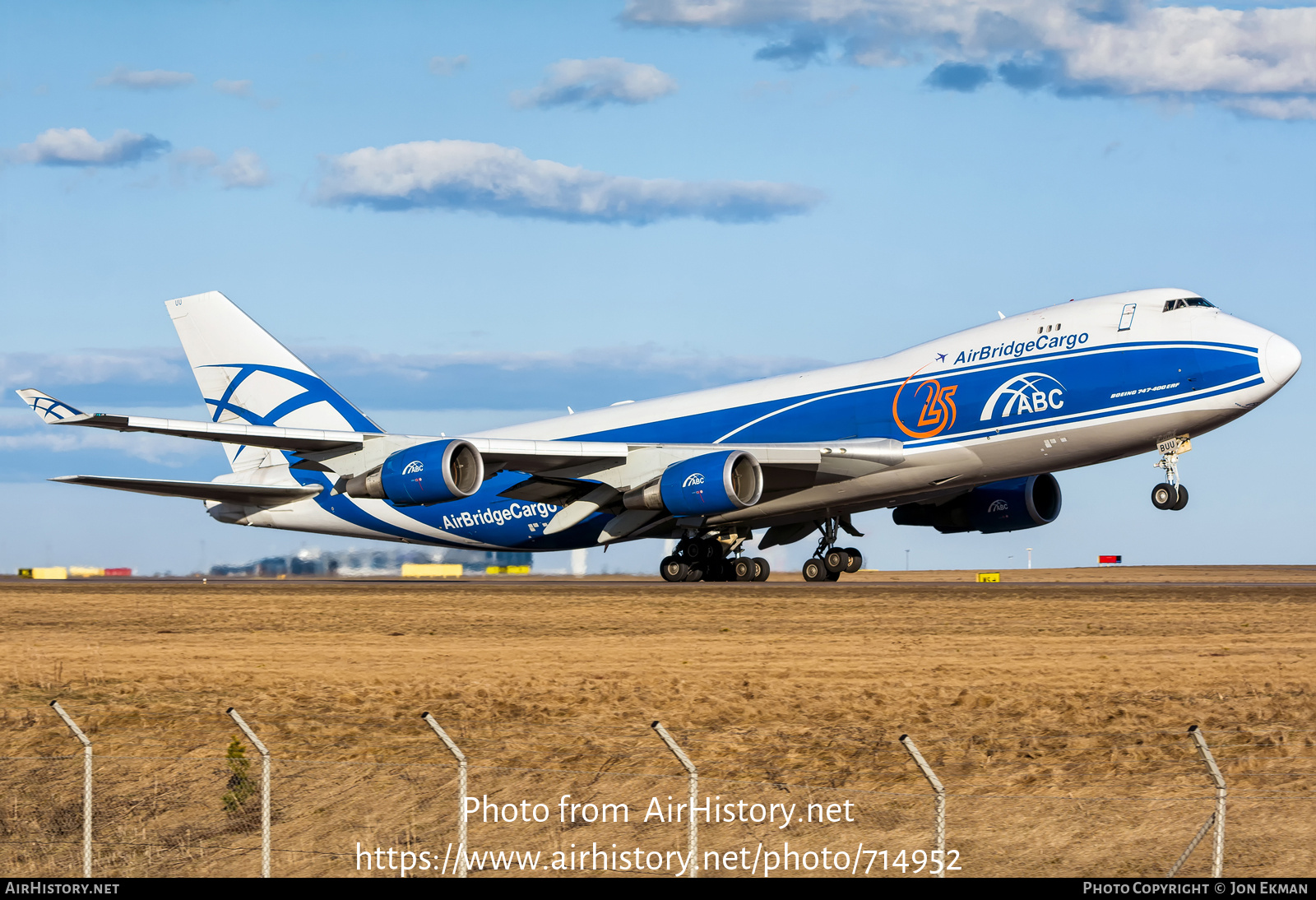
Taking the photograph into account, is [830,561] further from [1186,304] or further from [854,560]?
[1186,304]

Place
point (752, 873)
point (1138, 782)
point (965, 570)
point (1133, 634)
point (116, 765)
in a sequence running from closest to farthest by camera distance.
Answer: point (752, 873) → point (1138, 782) → point (116, 765) → point (1133, 634) → point (965, 570)

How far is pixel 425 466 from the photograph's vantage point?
38.7m

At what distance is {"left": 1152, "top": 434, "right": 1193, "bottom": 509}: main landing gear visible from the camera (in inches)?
1405

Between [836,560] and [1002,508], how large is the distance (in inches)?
229

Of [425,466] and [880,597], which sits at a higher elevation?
[425,466]

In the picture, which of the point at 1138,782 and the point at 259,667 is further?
the point at 259,667

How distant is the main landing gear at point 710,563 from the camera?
45.7 metres

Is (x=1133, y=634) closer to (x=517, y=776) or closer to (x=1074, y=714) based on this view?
(x=1074, y=714)

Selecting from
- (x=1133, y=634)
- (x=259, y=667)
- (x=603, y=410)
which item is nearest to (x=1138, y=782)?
(x=1133, y=634)

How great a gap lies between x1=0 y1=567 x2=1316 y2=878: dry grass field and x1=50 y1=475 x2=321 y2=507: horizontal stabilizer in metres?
15.6

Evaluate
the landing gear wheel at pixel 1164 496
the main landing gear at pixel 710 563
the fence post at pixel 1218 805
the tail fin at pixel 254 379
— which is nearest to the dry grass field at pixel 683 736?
the fence post at pixel 1218 805

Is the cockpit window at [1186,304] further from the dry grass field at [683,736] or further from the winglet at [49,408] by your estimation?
the winglet at [49,408]

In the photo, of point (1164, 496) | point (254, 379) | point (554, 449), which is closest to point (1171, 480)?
point (1164, 496)
